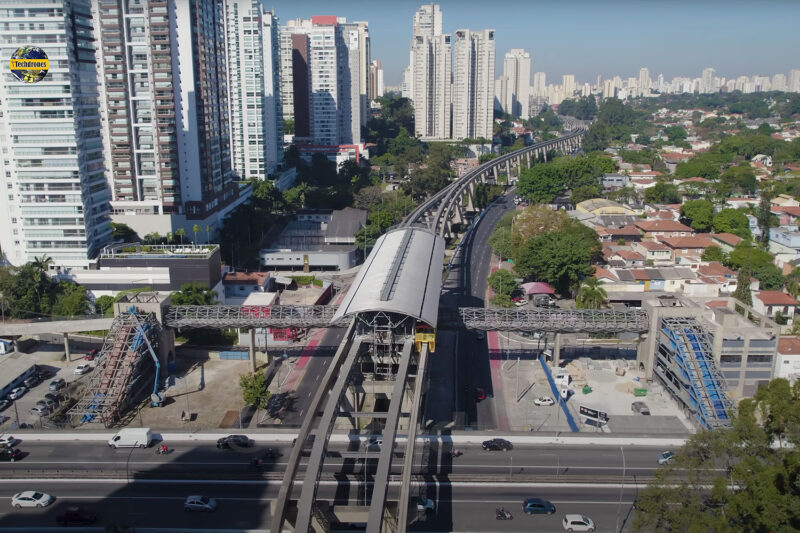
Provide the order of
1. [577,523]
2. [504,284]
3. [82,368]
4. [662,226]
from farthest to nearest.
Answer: [662,226] < [504,284] < [82,368] < [577,523]

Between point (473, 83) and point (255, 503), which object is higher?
point (473, 83)

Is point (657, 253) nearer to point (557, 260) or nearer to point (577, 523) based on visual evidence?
point (557, 260)

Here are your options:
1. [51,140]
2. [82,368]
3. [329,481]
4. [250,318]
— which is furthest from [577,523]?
[51,140]

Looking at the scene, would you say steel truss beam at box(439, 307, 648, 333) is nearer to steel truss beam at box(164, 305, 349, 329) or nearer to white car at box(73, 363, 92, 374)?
steel truss beam at box(164, 305, 349, 329)

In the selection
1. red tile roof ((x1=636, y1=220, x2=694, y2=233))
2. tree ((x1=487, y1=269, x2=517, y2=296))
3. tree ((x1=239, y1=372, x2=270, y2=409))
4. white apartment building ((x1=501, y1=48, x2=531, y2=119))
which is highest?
white apartment building ((x1=501, y1=48, x2=531, y2=119))

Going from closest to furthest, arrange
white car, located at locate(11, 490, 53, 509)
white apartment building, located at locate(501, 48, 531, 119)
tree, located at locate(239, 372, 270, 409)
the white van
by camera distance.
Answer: white car, located at locate(11, 490, 53, 509)
the white van
tree, located at locate(239, 372, 270, 409)
white apartment building, located at locate(501, 48, 531, 119)

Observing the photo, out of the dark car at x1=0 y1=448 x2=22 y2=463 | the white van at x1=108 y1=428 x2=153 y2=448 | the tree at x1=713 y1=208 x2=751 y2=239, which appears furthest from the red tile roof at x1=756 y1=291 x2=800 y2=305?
the dark car at x1=0 y1=448 x2=22 y2=463

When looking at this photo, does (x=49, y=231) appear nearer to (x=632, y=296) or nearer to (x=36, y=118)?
(x=36, y=118)

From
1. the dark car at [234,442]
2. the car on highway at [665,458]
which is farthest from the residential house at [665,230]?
the dark car at [234,442]
